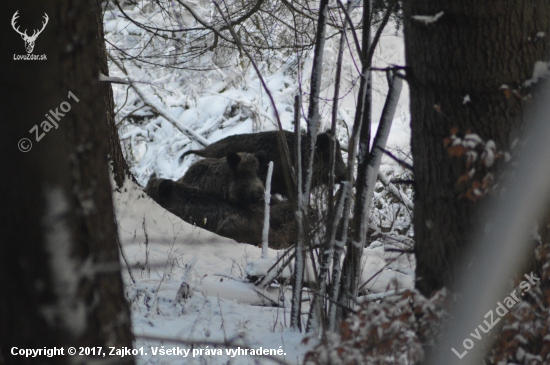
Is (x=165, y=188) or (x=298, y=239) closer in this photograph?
(x=298, y=239)

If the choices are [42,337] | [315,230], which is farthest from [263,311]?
[42,337]

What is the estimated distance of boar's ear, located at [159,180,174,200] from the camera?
A: 773cm

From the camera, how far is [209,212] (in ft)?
27.0

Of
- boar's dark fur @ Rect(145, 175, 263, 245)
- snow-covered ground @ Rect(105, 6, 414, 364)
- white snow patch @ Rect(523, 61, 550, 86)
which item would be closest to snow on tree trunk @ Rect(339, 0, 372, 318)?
snow-covered ground @ Rect(105, 6, 414, 364)

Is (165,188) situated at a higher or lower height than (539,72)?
lower

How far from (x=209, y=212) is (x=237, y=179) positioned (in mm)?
809

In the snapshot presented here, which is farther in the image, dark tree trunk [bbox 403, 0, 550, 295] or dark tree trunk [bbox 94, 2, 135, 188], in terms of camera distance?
dark tree trunk [bbox 94, 2, 135, 188]

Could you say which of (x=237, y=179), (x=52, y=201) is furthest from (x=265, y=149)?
(x=52, y=201)

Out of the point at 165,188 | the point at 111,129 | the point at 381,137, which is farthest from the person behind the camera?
the point at 165,188

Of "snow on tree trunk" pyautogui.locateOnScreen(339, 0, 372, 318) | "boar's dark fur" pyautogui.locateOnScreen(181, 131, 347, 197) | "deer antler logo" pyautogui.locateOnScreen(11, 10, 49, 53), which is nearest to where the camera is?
"deer antler logo" pyautogui.locateOnScreen(11, 10, 49, 53)

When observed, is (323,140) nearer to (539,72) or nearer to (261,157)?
(261,157)

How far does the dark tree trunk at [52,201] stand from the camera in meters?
1.63

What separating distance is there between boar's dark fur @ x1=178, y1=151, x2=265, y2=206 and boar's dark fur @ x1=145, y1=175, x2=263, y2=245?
0.32m

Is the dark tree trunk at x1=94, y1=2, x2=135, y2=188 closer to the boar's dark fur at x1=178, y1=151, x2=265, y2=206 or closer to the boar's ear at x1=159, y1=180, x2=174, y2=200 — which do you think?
the boar's ear at x1=159, y1=180, x2=174, y2=200
